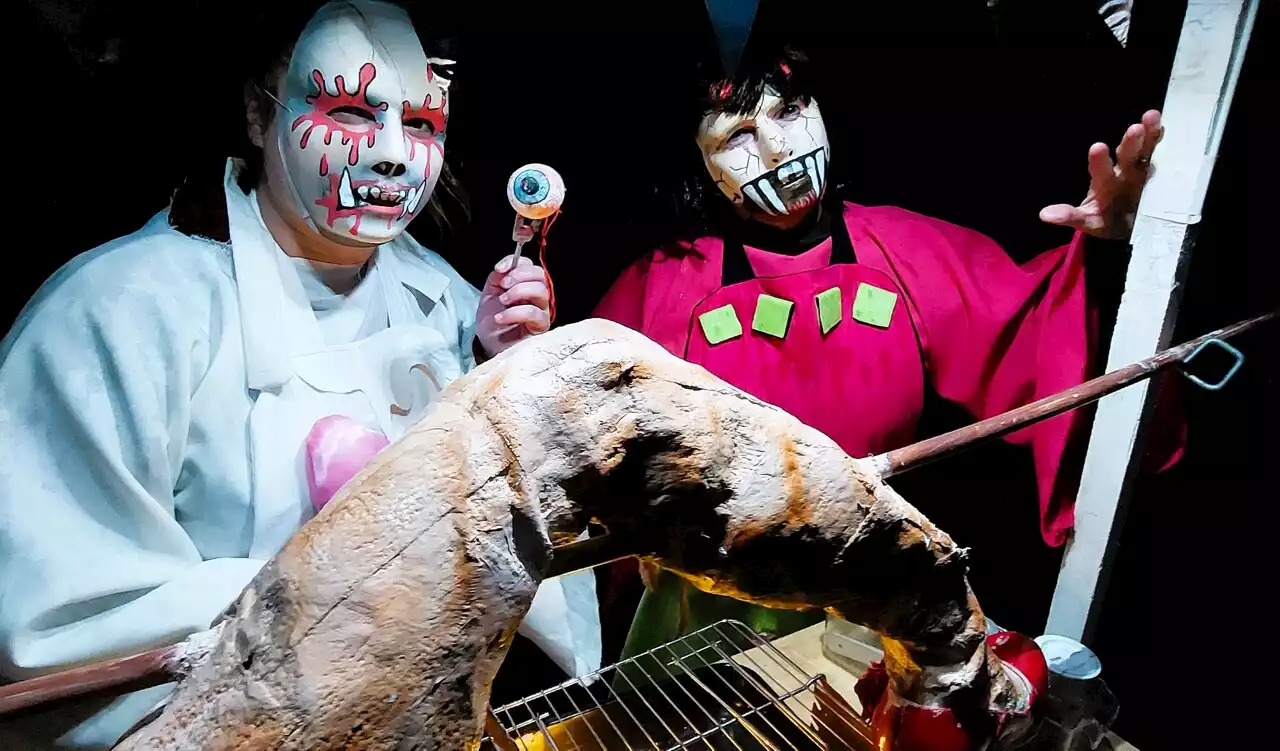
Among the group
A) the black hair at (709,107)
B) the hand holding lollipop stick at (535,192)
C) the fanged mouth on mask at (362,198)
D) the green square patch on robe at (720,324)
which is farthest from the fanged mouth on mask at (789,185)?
the fanged mouth on mask at (362,198)

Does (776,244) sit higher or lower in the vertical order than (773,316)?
higher

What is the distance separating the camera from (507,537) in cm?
78

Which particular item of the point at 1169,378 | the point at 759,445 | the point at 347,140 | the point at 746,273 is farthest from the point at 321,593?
the point at 1169,378

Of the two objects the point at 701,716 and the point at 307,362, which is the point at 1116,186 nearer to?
the point at 701,716

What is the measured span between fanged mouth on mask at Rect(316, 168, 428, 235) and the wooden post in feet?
4.45

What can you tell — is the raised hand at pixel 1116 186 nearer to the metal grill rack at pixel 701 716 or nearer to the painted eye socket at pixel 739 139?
the painted eye socket at pixel 739 139

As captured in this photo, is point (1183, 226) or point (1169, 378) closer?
point (1183, 226)

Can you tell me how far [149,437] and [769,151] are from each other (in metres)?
1.14

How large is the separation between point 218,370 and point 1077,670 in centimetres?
156

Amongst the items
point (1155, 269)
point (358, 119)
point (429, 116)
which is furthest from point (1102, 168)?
point (358, 119)

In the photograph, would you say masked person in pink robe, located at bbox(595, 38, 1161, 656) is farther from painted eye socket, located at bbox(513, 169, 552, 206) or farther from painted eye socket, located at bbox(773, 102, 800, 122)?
painted eye socket, located at bbox(513, 169, 552, 206)

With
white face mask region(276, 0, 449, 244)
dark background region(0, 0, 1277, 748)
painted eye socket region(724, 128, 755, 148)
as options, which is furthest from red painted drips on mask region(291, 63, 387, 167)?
painted eye socket region(724, 128, 755, 148)

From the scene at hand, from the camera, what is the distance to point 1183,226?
1.52m

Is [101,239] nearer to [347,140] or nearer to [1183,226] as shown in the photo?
[347,140]
